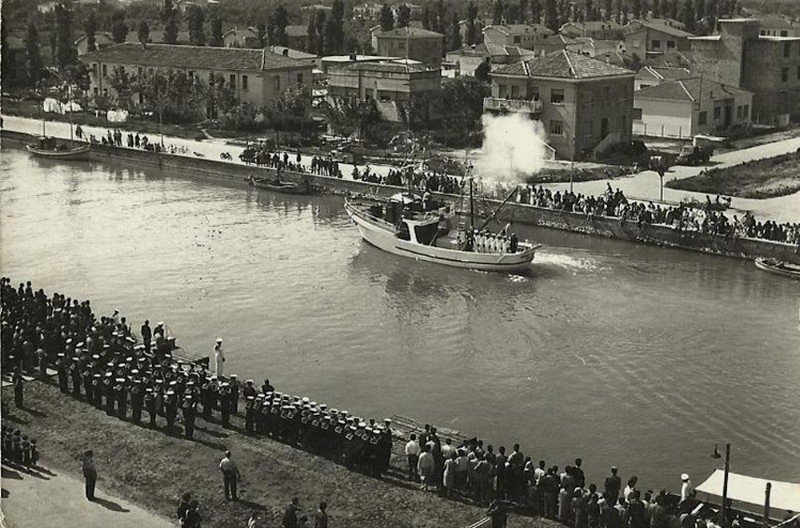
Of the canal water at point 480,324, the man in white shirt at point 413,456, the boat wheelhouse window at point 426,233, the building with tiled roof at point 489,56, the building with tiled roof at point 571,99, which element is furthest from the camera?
the building with tiled roof at point 489,56

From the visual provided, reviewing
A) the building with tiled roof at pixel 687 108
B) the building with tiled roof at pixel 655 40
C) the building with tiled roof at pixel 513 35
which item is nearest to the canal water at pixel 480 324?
the building with tiled roof at pixel 687 108

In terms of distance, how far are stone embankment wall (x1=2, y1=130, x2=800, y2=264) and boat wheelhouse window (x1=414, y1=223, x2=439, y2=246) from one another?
5.62 m

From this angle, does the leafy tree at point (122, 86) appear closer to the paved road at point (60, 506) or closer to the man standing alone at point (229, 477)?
the paved road at point (60, 506)

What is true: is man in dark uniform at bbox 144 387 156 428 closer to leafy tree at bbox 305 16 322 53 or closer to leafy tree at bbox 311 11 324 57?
leafy tree at bbox 311 11 324 57

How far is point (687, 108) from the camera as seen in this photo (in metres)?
54.3

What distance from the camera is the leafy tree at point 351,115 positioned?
180 feet

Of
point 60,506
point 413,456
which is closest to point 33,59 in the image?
point 60,506

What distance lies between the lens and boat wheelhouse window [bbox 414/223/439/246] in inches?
1382

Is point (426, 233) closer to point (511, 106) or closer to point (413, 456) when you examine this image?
point (511, 106)

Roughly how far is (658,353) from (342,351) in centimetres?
719

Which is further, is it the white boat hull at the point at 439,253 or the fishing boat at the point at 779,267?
the white boat hull at the point at 439,253

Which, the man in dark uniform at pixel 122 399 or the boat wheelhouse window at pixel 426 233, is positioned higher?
the boat wheelhouse window at pixel 426 233

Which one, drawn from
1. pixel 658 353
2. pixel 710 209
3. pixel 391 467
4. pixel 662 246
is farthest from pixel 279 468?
pixel 710 209

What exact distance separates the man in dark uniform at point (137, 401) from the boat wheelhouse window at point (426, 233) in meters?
16.3
